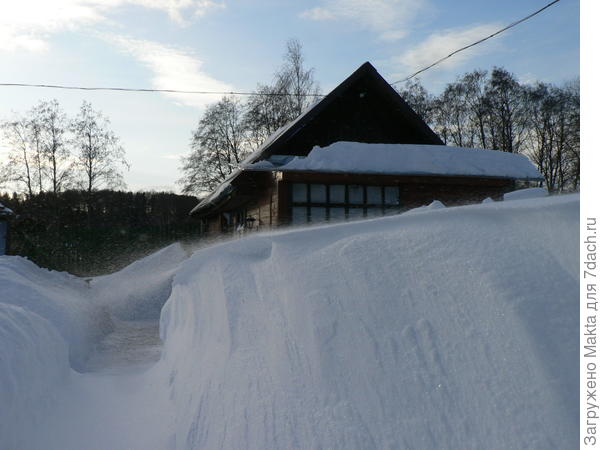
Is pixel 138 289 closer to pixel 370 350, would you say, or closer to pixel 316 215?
pixel 316 215

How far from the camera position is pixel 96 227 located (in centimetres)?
2159

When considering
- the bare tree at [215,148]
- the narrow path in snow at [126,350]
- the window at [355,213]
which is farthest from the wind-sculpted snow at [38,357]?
the bare tree at [215,148]

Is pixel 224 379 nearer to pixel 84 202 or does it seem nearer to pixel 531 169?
pixel 531 169

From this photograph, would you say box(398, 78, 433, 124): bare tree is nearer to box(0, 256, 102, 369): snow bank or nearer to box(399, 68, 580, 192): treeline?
box(399, 68, 580, 192): treeline

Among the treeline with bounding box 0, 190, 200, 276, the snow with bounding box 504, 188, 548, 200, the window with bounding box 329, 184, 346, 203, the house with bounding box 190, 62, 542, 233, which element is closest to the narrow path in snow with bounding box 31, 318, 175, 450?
the snow with bounding box 504, 188, 548, 200

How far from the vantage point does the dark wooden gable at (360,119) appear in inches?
427

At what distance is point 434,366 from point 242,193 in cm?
1000

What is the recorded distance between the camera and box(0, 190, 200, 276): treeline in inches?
728

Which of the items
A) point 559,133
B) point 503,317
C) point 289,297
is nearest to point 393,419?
point 503,317

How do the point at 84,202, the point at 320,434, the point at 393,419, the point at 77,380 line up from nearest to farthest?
the point at 393,419
the point at 320,434
the point at 77,380
the point at 84,202

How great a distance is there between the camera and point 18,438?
117 inches

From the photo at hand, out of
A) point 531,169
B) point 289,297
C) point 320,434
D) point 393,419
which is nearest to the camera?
point 393,419

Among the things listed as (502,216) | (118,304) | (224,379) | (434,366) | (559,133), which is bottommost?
(118,304)

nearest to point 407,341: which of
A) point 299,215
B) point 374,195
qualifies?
point 299,215
